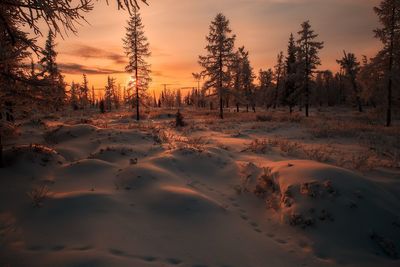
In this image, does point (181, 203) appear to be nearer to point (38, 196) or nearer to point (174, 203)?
point (174, 203)

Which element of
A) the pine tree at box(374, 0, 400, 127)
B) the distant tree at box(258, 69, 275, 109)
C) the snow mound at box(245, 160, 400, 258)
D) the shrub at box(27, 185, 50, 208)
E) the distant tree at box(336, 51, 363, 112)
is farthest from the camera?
the distant tree at box(258, 69, 275, 109)

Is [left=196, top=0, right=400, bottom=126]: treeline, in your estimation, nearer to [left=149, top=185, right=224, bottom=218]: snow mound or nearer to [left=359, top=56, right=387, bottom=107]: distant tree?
[left=359, top=56, right=387, bottom=107]: distant tree

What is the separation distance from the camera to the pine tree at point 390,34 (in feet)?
79.6

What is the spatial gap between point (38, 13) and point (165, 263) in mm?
5341

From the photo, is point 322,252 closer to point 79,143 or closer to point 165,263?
point 165,263

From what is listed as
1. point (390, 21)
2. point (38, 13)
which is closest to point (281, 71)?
point (390, 21)

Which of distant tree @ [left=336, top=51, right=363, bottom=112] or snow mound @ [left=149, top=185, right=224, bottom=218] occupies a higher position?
distant tree @ [left=336, top=51, right=363, bottom=112]

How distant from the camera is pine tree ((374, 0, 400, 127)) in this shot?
24.3m

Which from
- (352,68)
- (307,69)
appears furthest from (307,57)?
(352,68)

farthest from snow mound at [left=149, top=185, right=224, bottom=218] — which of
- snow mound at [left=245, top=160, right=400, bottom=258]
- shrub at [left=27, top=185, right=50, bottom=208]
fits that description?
shrub at [left=27, top=185, right=50, bottom=208]

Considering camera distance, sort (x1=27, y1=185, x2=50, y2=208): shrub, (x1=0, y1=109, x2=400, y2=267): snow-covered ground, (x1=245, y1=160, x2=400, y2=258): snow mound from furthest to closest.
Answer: (x1=27, y1=185, x2=50, y2=208): shrub, (x1=245, y1=160, x2=400, y2=258): snow mound, (x1=0, y1=109, x2=400, y2=267): snow-covered ground

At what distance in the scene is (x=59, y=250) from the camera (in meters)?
3.78

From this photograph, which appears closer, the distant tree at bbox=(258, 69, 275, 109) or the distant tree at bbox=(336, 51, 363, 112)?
the distant tree at bbox=(336, 51, 363, 112)

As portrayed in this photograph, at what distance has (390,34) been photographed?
80.3 feet
